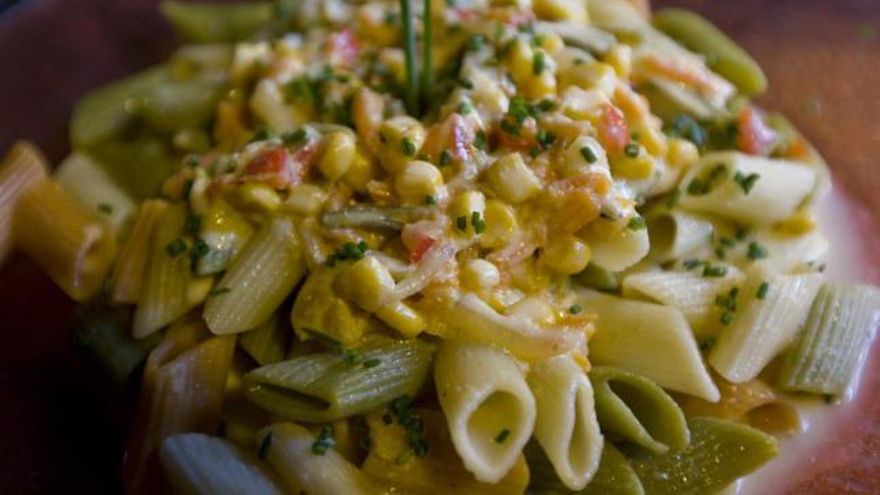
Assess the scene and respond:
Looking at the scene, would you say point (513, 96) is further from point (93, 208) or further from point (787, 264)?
point (93, 208)

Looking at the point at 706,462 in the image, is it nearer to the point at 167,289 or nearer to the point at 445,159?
the point at 445,159

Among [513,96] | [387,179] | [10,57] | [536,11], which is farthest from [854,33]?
[10,57]

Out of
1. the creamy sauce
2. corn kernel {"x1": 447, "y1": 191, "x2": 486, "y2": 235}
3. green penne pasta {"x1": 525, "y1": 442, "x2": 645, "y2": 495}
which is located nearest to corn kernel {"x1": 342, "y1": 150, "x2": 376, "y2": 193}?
corn kernel {"x1": 447, "y1": 191, "x2": 486, "y2": 235}

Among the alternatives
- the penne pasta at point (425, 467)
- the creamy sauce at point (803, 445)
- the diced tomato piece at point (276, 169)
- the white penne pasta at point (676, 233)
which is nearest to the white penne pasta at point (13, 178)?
the diced tomato piece at point (276, 169)

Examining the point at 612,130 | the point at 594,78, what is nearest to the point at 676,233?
the point at 612,130

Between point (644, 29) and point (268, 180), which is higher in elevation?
point (268, 180)

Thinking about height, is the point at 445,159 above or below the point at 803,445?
above

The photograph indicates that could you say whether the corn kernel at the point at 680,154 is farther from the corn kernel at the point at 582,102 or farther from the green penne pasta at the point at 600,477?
the green penne pasta at the point at 600,477
